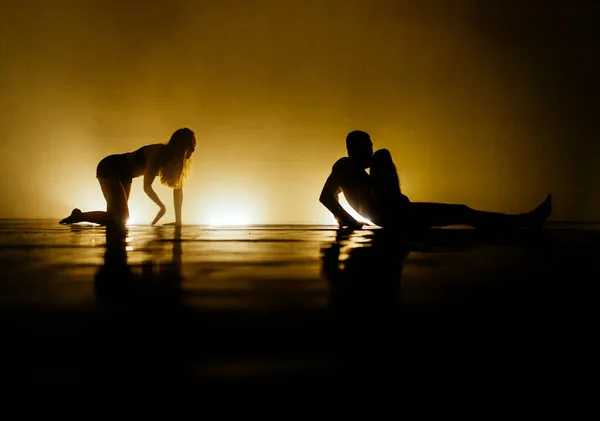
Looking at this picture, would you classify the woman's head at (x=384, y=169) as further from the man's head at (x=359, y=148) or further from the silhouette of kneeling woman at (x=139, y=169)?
the silhouette of kneeling woman at (x=139, y=169)

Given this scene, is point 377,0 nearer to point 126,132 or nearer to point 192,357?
point 126,132

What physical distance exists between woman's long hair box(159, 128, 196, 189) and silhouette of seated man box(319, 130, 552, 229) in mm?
1077

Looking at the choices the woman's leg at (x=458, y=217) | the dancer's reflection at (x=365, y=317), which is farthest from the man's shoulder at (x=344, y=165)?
the dancer's reflection at (x=365, y=317)

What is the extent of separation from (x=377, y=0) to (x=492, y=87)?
1.62m

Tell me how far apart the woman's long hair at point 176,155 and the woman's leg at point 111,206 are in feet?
1.15

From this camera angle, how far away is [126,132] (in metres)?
5.14

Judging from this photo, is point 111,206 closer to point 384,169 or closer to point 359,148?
point 359,148

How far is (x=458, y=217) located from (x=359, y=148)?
0.72 metres

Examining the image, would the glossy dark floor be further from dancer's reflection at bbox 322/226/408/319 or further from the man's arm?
the man's arm

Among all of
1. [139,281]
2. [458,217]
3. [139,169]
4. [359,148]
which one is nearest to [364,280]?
[139,281]

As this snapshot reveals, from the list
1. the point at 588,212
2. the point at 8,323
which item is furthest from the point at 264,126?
the point at 8,323

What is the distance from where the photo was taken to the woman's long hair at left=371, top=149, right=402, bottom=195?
2.55 metres

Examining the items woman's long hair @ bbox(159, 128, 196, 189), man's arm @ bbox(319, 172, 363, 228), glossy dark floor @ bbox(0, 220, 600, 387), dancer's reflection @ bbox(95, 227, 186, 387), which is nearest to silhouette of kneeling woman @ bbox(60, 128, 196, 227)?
woman's long hair @ bbox(159, 128, 196, 189)

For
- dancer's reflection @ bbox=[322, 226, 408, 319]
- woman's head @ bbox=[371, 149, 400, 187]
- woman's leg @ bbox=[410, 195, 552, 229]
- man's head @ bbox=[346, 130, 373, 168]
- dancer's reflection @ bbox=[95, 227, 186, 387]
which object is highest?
man's head @ bbox=[346, 130, 373, 168]
